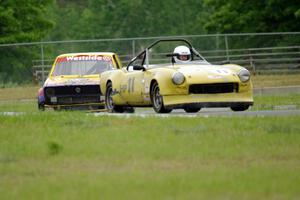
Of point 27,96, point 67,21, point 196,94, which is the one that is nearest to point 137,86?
point 196,94

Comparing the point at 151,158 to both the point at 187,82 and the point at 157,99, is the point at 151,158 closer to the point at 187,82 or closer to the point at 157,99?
the point at 187,82

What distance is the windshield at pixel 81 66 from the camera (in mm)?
24109

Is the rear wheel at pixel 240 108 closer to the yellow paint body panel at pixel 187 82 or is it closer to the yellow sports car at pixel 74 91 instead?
the yellow paint body panel at pixel 187 82

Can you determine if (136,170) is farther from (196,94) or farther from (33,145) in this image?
(196,94)

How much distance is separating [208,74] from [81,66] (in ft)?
24.0

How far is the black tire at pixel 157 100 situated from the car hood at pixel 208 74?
1.82ft

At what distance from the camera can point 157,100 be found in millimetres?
17891

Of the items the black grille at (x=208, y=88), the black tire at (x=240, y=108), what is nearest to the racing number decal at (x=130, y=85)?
the black grille at (x=208, y=88)

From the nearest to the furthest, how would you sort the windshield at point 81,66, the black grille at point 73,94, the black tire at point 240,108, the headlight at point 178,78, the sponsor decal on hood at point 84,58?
the headlight at point 178,78 → the black tire at point 240,108 → the black grille at point 73,94 → the windshield at point 81,66 → the sponsor decal on hood at point 84,58

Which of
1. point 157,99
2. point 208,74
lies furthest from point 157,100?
point 208,74

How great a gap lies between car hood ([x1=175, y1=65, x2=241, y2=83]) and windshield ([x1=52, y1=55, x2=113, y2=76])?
6.47m

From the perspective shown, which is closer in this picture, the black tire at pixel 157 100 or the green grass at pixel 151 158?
the green grass at pixel 151 158

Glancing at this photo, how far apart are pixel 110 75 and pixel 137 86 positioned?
189cm

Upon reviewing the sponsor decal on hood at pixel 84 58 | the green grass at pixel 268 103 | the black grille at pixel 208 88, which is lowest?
the green grass at pixel 268 103
